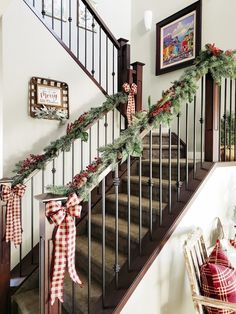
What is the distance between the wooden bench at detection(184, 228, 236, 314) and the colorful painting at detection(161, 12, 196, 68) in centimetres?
273

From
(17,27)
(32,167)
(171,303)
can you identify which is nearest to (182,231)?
(171,303)

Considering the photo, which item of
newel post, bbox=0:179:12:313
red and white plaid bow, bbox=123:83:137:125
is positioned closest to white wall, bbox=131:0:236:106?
red and white plaid bow, bbox=123:83:137:125

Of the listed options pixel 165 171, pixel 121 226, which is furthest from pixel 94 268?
pixel 165 171

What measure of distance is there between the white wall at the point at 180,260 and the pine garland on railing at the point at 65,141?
4.58ft

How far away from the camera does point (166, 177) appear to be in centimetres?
278

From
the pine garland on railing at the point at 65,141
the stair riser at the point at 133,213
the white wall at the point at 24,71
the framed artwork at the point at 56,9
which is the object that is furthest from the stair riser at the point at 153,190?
the framed artwork at the point at 56,9

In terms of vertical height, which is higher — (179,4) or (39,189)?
(179,4)

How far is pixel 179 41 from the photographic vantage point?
13.0 ft

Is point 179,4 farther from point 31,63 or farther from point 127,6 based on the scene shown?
point 31,63

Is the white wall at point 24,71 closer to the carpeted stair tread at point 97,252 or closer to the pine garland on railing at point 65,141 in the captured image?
the pine garland on railing at point 65,141

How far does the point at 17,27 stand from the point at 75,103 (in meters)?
1.02

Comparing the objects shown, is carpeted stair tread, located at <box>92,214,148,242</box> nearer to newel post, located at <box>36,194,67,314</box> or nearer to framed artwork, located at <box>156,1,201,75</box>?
newel post, located at <box>36,194,67,314</box>

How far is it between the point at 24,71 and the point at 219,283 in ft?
8.90

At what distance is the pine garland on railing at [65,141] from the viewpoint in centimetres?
258
